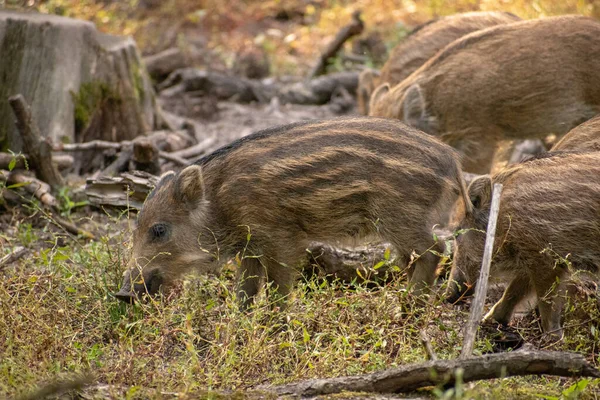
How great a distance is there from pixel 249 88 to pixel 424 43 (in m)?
3.04

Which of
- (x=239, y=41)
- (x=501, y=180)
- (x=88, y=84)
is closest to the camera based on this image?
(x=501, y=180)

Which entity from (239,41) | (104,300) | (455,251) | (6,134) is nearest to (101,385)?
(104,300)

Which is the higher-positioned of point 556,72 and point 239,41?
point 556,72

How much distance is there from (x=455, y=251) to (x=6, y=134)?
4091 mm

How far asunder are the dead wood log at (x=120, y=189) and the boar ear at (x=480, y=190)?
222 centimetres

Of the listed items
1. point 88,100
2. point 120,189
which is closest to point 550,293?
point 120,189

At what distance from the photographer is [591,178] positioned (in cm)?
464

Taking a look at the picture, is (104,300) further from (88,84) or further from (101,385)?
(88,84)

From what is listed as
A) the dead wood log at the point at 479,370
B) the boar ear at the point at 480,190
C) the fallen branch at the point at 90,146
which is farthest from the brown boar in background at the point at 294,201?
the fallen branch at the point at 90,146

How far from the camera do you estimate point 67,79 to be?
7.57 m

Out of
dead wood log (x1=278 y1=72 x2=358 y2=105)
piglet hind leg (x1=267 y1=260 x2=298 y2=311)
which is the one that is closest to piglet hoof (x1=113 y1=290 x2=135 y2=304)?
piglet hind leg (x1=267 y1=260 x2=298 y2=311)

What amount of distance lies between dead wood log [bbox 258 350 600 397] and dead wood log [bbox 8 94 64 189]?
3.85 meters

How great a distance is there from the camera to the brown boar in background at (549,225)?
4.61m

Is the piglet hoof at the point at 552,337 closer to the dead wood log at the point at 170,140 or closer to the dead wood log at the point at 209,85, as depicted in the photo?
the dead wood log at the point at 170,140
